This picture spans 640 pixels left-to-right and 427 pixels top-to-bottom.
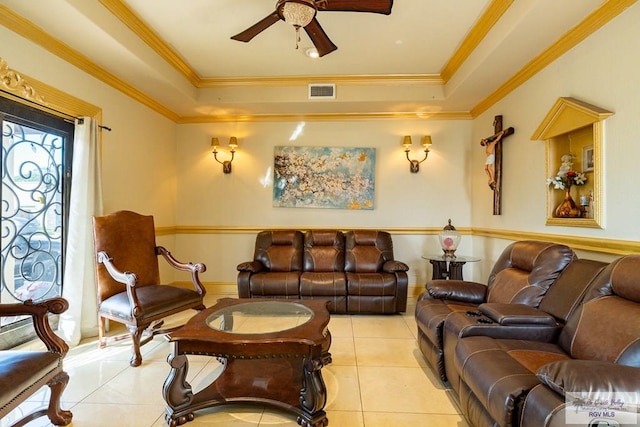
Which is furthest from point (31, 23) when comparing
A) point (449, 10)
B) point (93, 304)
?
point (449, 10)

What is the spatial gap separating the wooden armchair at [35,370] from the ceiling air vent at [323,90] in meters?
3.26

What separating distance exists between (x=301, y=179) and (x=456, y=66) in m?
2.34

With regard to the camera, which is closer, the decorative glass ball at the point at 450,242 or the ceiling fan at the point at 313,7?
the ceiling fan at the point at 313,7

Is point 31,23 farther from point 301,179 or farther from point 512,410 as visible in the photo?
point 512,410

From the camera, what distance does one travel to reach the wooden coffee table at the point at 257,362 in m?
1.70

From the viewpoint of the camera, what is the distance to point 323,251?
4.05m

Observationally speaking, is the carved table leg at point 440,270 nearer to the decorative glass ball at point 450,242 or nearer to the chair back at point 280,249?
the decorative glass ball at point 450,242

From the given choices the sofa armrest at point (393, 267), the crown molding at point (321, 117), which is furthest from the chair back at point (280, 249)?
the crown molding at point (321, 117)

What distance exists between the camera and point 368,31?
9.43 ft

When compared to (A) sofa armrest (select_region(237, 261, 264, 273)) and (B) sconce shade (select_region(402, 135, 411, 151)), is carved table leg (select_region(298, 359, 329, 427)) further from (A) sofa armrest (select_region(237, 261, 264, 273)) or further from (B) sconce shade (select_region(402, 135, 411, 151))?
(B) sconce shade (select_region(402, 135, 411, 151))

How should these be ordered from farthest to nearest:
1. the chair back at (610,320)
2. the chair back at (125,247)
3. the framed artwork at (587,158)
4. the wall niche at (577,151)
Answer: the chair back at (125,247) → the framed artwork at (587,158) → the wall niche at (577,151) → the chair back at (610,320)

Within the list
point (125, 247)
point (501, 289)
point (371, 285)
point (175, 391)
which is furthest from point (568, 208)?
point (125, 247)

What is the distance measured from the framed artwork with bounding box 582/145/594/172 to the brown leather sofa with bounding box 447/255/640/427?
3.42 feet

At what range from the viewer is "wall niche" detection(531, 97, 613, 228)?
86.2 inches
